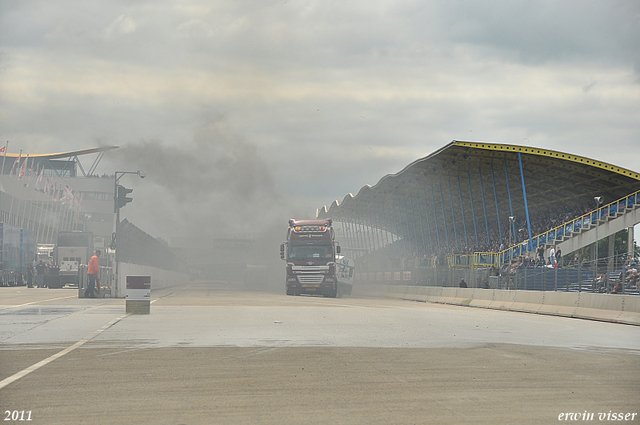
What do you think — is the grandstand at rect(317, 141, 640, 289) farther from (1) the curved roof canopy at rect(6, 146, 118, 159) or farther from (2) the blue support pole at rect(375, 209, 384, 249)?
(1) the curved roof canopy at rect(6, 146, 118, 159)

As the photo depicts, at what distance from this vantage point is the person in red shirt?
26719 mm

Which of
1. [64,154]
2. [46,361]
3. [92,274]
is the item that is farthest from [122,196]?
[64,154]

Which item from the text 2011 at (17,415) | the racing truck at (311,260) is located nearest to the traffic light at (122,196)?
the racing truck at (311,260)

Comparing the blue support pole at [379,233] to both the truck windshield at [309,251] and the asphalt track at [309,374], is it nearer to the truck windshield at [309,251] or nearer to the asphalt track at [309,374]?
the truck windshield at [309,251]

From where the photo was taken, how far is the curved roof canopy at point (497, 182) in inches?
1668

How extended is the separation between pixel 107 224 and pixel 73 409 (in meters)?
118

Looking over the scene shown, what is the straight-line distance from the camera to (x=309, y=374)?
8.36 m

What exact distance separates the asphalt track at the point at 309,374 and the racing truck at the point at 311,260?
73.7 ft

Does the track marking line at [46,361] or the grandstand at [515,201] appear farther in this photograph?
the grandstand at [515,201]

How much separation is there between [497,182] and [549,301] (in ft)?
110

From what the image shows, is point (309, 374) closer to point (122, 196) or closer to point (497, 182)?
point (122, 196)

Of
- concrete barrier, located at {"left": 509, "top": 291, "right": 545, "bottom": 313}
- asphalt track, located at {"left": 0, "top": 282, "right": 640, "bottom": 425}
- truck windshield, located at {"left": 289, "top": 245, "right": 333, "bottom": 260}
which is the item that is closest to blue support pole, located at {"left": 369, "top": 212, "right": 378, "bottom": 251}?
truck windshield, located at {"left": 289, "top": 245, "right": 333, "bottom": 260}

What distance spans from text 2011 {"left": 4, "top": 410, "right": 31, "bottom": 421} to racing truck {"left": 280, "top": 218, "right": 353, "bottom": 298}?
3115 cm

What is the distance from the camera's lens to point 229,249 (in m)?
140
